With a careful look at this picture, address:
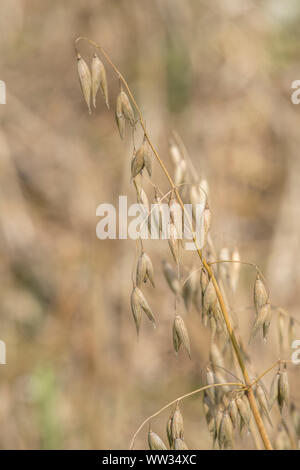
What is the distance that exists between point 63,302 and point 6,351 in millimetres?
351

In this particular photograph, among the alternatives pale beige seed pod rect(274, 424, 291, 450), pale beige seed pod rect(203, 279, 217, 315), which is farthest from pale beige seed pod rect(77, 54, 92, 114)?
pale beige seed pod rect(274, 424, 291, 450)

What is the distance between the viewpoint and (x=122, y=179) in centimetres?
292

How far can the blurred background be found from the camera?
2.56 metres

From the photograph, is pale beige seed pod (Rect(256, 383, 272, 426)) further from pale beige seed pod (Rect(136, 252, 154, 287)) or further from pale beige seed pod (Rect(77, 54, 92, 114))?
pale beige seed pod (Rect(77, 54, 92, 114))

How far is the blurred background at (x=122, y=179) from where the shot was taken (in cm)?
256

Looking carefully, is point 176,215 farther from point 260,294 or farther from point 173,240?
point 260,294

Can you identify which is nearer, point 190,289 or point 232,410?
point 232,410

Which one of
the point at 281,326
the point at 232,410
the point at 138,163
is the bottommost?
the point at 232,410

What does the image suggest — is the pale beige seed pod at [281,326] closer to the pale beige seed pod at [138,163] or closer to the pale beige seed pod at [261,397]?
the pale beige seed pod at [261,397]

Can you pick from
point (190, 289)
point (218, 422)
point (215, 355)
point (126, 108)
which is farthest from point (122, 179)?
point (218, 422)

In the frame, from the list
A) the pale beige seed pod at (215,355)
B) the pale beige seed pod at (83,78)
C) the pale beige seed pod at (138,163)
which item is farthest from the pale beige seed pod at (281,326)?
the pale beige seed pod at (83,78)

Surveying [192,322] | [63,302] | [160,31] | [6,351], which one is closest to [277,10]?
[160,31]

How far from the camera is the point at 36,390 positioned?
7.97 feet
